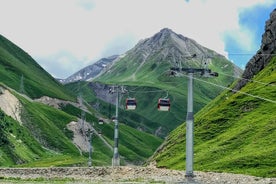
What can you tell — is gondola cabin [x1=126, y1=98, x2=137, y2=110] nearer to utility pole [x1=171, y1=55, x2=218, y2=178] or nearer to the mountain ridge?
the mountain ridge

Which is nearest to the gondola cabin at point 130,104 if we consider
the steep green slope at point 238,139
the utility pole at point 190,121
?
the steep green slope at point 238,139

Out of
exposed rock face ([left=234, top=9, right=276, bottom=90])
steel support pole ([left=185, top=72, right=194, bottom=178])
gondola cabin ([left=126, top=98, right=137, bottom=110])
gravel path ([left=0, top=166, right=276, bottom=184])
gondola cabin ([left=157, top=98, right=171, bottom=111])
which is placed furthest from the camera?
exposed rock face ([left=234, top=9, right=276, bottom=90])

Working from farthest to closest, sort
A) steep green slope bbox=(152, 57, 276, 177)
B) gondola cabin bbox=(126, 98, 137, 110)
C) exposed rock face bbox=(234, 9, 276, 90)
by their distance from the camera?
exposed rock face bbox=(234, 9, 276, 90)
steep green slope bbox=(152, 57, 276, 177)
gondola cabin bbox=(126, 98, 137, 110)

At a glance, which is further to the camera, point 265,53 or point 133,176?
point 265,53

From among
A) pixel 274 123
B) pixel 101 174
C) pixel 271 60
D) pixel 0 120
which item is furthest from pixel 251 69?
pixel 101 174

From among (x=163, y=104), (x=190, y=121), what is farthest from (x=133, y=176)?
(x=190, y=121)

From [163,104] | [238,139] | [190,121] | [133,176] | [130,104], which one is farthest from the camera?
[238,139]

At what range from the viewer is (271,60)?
160 metres

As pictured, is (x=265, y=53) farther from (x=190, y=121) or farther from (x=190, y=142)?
(x=190, y=142)

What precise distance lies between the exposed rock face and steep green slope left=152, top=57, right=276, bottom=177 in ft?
51.4

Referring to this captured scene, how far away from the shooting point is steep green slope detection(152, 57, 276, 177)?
73.7 metres

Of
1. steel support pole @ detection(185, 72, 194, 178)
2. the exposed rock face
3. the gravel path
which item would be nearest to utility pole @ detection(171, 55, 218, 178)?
steel support pole @ detection(185, 72, 194, 178)

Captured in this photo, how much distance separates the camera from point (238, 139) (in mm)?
94812

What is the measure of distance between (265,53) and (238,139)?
3040 inches
